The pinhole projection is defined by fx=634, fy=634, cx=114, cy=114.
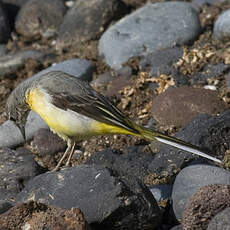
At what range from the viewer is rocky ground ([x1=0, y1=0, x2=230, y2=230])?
6836mm

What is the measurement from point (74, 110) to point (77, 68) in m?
3.73

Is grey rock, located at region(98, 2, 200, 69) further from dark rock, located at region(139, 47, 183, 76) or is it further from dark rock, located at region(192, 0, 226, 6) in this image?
dark rock, located at region(192, 0, 226, 6)

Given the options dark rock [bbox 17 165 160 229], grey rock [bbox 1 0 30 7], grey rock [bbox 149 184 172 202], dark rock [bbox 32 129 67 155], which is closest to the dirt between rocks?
dark rock [bbox 32 129 67 155]

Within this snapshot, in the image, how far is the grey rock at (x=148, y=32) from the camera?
12.5 m

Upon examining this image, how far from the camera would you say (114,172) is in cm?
721

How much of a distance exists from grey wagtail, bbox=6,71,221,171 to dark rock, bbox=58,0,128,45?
4.87 meters

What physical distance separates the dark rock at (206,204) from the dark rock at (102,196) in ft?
1.62

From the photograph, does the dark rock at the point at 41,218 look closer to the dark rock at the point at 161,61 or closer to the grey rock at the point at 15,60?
the dark rock at the point at 161,61

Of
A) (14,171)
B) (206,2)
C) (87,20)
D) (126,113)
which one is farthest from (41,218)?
(206,2)

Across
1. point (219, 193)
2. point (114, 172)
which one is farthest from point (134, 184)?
point (219, 193)

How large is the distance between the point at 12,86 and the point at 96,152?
356 centimetres

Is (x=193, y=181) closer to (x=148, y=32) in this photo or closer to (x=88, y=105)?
(x=88, y=105)

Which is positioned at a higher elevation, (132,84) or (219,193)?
(219,193)

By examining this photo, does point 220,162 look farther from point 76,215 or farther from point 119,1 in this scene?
point 119,1
